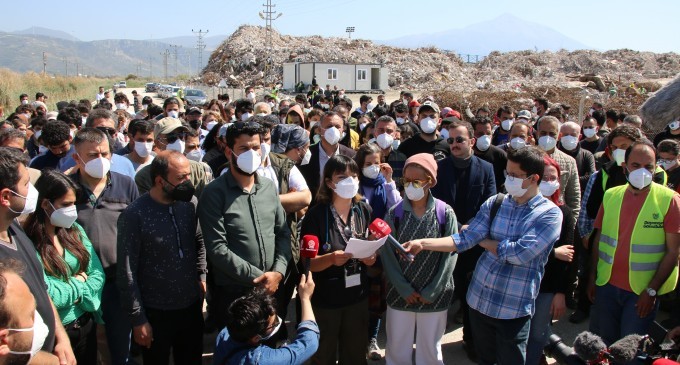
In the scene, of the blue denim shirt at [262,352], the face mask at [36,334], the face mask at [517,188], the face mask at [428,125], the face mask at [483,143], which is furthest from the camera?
the face mask at [428,125]

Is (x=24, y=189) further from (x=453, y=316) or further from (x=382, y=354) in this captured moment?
(x=453, y=316)

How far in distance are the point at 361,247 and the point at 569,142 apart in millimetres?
3884

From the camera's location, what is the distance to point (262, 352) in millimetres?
2654

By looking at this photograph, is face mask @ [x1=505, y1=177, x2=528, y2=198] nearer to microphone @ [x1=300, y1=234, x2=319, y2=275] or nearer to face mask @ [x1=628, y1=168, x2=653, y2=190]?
face mask @ [x1=628, y1=168, x2=653, y2=190]

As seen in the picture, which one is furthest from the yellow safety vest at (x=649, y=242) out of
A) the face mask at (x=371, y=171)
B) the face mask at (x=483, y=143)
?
the face mask at (x=483, y=143)

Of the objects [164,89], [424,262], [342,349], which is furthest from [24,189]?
[164,89]

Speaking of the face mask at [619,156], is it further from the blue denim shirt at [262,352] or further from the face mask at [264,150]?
the blue denim shirt at [262,352]

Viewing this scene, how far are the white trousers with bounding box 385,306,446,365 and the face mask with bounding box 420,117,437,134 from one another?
3013mm

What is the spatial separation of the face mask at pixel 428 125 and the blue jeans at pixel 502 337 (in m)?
3.21

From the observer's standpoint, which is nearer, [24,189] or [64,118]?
[24,189]

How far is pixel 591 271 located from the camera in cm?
417

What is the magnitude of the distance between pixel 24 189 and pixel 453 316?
4249mm

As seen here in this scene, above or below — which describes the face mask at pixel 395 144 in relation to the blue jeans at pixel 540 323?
above

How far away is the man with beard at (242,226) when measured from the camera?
3.46 metres
